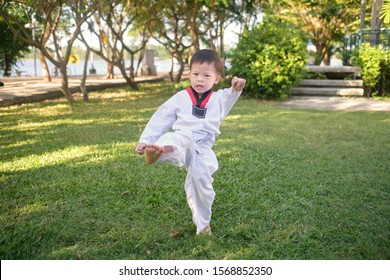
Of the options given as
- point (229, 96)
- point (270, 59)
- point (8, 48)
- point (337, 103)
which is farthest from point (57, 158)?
point (8, 48)

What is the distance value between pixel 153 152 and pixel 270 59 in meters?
7.76

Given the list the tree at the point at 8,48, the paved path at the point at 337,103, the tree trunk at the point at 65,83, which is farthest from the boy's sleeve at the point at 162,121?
the tree at the point at 8,48

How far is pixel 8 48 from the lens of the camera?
18.5m

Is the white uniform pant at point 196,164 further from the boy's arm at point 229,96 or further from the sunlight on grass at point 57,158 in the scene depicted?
the sunlight on grass at point 57,158

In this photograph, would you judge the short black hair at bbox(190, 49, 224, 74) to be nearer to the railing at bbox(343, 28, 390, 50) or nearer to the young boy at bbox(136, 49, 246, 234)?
the young boy at bbox(136, 49, 246, 234)

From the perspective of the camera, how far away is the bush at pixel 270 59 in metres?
9.27

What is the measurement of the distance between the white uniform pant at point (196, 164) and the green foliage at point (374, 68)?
27.9ft

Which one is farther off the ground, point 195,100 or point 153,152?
point 195,100

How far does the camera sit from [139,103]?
367 inches

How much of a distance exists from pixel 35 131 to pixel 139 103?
373 cm

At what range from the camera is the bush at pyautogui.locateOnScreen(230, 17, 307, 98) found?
9266mm

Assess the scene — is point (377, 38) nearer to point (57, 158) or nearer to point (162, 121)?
point (57, 158)

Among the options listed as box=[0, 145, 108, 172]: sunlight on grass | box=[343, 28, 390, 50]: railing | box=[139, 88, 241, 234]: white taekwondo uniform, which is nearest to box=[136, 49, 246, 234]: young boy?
box=[139, 88, 241, 234]: white taekwondo uniform
